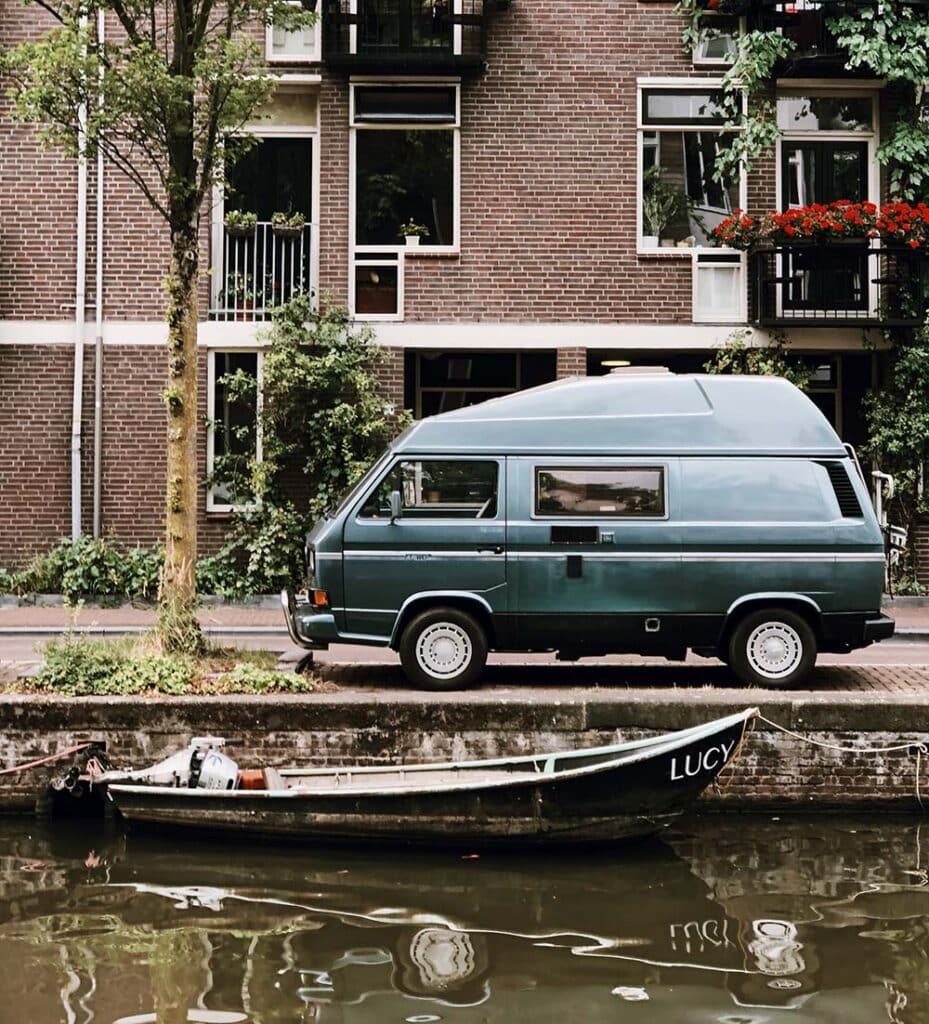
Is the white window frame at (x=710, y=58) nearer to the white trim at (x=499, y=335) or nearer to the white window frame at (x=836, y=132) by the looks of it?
the white window frame at (x=836, y=132)

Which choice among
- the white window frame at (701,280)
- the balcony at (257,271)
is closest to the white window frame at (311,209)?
the balcony at (257,271)

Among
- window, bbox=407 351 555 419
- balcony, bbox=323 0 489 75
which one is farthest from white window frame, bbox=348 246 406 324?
balcony, bbox=323 0 489 75

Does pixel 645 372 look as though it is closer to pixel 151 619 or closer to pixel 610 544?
pixel 610 544

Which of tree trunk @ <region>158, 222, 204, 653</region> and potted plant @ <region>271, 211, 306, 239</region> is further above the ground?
potted plant @ <region>271, 211, 306, 239</region>

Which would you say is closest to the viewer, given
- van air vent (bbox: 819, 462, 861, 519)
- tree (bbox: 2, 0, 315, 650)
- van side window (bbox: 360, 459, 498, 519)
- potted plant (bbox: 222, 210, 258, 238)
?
tree (bbox: 2, 0, 315, 650)

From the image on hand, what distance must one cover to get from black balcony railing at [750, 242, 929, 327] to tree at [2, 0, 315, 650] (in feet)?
31.7

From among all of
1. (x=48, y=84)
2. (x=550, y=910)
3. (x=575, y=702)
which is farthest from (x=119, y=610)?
(x=550, y=910)

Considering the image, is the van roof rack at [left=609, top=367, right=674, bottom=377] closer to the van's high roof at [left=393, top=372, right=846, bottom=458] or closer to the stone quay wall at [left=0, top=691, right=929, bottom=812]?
the van's high roof at [left=393, top=372, right=846, bottom=458]

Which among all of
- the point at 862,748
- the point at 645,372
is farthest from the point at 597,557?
the point at 862,748

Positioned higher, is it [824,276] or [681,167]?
[681,167]

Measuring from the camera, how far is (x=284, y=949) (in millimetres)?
7230

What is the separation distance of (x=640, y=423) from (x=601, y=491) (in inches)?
26.2

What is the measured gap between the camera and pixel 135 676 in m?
10.2

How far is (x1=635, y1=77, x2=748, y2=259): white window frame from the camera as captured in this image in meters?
19.6
